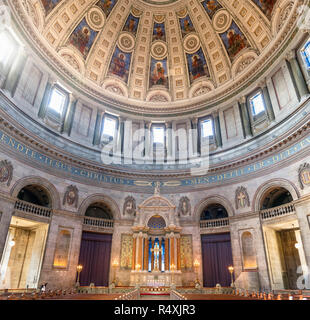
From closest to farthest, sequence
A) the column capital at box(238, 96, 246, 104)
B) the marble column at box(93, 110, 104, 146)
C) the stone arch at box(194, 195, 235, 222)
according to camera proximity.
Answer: the stone arch at box(194, 195, 235, 222) < the column capital at box(238, 96, 246, 104) < the marble column at box(93, 110, 104, 146)

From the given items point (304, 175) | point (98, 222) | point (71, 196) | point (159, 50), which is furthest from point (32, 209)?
point (159, 50)

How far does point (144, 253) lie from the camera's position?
22.9m

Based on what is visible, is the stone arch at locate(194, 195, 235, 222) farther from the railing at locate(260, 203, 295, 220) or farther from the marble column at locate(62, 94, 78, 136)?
the marble column at locate(62, 94, 78, 136)

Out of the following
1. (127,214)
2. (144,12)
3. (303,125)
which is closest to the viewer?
(303,125)

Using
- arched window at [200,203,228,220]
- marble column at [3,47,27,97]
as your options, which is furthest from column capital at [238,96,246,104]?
marble column at [3,47,27,97]

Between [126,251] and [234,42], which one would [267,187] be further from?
[234,42]

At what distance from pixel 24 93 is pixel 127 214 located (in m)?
14.2

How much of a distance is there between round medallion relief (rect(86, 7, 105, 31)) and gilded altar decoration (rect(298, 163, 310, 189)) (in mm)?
26062

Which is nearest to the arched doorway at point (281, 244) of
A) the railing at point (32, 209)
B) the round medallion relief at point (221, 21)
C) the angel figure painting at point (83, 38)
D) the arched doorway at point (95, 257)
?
the arched doorway at point (95, 257)

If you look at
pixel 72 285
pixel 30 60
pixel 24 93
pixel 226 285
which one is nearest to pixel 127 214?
pixel 72 285

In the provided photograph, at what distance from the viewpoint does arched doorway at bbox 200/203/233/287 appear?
2219cm
